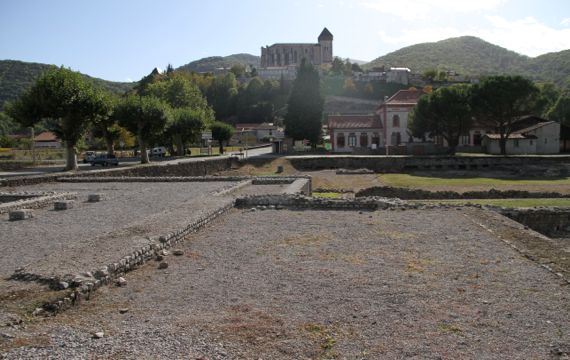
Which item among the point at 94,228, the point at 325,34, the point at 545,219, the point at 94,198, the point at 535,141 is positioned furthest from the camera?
the point at 325,34

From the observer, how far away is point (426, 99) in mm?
58969

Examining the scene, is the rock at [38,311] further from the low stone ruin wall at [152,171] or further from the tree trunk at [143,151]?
the tree trunk at [143,151]

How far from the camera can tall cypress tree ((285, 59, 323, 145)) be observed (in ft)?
211

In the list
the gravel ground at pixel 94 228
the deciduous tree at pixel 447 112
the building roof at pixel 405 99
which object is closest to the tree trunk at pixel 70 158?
the gravel ground at pixel 94 228

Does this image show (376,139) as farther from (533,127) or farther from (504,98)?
(533,127)

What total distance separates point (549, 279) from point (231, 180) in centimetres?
1979

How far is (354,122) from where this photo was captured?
67688mm

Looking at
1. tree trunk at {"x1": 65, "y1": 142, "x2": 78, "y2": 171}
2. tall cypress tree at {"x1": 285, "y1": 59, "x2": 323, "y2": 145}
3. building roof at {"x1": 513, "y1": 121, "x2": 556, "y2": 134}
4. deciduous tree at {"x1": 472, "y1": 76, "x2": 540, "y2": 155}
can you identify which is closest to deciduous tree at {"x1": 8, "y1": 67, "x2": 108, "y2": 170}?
tree trunk at {"x1": 65, "y1": 142, "x2": 78, "y2": 171}

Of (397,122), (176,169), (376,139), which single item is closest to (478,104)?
(397,122)

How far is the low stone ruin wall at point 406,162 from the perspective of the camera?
169 ft

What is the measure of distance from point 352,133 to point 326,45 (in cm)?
12947

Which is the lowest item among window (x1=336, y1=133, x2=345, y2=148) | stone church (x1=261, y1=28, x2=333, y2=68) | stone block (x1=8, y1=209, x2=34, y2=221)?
stone block (x1=8, y1=209, x2=34, y2=221)

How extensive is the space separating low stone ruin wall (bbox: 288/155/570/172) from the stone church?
458 feet

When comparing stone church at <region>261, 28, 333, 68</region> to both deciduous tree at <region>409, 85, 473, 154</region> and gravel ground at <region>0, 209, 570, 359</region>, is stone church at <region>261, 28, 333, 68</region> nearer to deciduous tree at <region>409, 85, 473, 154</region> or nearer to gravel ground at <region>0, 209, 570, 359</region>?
deciduous tree at <region>409, 85, 473, 154</region>
